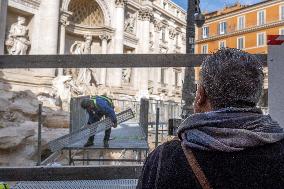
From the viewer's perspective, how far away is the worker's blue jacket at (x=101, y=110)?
16.7 ft

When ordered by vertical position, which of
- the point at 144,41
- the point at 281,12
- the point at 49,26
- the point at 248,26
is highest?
the point at 281,12

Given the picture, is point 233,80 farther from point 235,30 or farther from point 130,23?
point 235,30

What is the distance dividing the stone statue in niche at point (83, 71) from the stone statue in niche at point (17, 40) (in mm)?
4526

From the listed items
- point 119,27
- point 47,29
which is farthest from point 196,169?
point 119,27

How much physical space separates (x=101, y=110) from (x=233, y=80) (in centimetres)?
416

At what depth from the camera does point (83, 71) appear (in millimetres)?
22562

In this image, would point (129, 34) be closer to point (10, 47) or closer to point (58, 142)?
point (10, 47)

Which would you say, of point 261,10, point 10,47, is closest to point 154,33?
point 261,10

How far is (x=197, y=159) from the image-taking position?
1.13 m

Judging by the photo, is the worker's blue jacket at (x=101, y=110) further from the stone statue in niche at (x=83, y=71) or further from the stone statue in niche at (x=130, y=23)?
the stone statue in niche at (x=130, y=23)

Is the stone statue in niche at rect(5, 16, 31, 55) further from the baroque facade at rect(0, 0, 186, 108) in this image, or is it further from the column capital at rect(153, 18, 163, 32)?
the column capital at rect(153, 18, 163, 32)

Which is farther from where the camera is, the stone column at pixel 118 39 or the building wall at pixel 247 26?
the building wall at pixel 247 26

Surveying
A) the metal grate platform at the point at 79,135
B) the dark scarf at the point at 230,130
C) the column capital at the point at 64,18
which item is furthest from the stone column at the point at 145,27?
the dark scarf at the point at 230,130

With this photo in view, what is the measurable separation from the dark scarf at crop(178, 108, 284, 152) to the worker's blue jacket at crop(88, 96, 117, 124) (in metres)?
3.77
